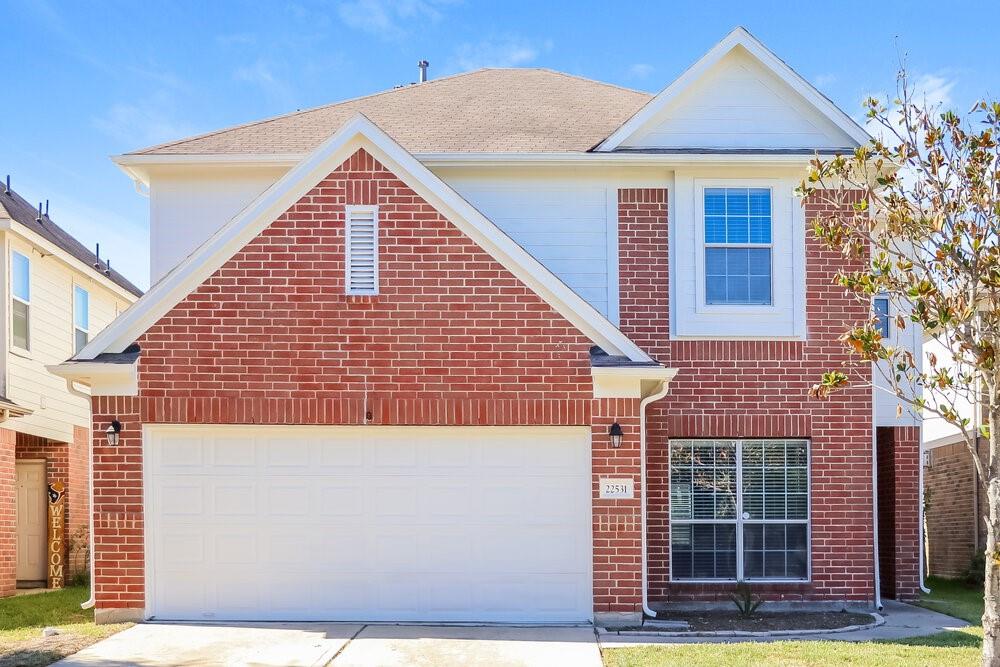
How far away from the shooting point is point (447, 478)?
38.0 ft

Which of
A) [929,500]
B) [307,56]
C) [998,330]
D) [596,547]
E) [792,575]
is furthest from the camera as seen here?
[929,500]

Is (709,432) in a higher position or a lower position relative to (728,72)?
lower

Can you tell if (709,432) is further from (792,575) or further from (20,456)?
(20,456)

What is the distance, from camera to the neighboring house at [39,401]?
15.0 metres

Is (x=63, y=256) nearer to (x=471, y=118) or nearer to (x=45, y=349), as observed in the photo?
(x=45, y=349)

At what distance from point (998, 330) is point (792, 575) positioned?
595cm

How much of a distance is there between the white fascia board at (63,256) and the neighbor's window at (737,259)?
988 cm

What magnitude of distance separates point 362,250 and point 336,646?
170 inches

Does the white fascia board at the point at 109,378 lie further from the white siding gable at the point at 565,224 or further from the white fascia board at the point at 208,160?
the white siding gable at the point at 565,224

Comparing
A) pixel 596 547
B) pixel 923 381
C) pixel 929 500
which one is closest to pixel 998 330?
pixel 923 381

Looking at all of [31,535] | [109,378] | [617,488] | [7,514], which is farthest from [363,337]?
[31,535]

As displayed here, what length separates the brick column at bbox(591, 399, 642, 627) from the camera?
11266mm

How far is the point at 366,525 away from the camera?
1150cm

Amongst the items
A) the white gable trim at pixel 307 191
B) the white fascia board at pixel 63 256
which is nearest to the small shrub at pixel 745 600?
the white gable trim at pixel 307 191
